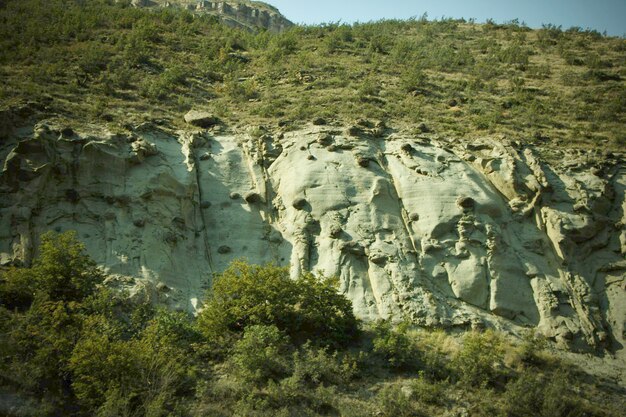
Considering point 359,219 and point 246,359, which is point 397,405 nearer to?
point 246,359

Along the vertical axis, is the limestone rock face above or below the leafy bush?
above

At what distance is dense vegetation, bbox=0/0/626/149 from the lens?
18.2 metres

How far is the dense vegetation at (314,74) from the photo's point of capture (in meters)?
18.2

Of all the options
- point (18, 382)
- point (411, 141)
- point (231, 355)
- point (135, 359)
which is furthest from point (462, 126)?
point (18, 382)

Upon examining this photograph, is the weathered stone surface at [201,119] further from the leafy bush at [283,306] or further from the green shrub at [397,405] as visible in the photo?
the green shrub at [397,405]

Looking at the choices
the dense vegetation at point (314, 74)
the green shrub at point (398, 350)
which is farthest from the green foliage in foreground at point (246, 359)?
the dense vegetation at point (314, 74)

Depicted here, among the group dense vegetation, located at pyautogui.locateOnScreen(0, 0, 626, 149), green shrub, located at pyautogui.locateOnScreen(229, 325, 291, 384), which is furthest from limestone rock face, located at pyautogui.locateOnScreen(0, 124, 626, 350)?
green shrub, located at pyautogui.locateOnScreen(229, 325, 291, 384)

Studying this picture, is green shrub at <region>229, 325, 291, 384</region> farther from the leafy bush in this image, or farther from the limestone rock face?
the limestone rock face

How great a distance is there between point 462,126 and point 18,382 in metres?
15.2

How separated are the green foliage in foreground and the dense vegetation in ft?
24.0

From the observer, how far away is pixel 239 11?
2009 inches

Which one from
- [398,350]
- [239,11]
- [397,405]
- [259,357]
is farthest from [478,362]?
[239,11]

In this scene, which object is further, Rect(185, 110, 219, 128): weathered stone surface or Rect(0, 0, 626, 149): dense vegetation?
Rect(0, 0, 626, 149): dense vegetation

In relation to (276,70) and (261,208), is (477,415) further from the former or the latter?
(276,70)
